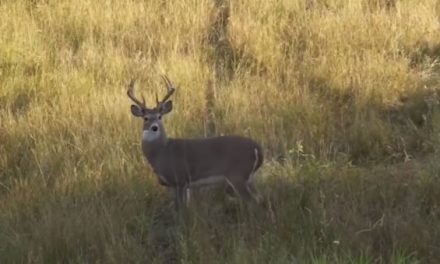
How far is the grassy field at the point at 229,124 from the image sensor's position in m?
4.86

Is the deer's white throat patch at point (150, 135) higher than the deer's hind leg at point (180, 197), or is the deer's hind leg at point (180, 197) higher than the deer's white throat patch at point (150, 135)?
the deer's white throat patch at point (150, 135)

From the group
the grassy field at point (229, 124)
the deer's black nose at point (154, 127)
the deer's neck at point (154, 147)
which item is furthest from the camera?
the deer's neck at point (154, 147)

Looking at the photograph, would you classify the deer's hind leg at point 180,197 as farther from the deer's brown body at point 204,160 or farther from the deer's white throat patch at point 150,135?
the deer's white throat patch at point 150,135

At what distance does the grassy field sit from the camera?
4863 millimetres

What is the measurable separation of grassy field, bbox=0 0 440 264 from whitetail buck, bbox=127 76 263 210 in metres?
0.19

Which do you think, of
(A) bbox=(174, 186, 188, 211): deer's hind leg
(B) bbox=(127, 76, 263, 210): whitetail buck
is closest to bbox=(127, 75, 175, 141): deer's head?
(B) bbox=(127, 76, 263, 210): whitetail buck

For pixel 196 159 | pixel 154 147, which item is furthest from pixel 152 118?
pixel 196 159

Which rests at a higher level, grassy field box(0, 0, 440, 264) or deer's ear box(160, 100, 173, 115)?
deer's ear box(160, 100, 173, 115)

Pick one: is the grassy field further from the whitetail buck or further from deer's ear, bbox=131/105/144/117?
deer's ear, bbox=131/105/144/117

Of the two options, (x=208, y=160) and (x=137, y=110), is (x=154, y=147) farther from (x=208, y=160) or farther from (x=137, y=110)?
(x=208, y=160)

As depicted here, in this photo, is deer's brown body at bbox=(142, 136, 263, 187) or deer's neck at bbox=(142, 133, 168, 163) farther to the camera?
deer's neck at bbox=(142, 133, 168, 163)

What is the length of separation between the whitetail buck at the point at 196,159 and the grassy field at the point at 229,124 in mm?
192

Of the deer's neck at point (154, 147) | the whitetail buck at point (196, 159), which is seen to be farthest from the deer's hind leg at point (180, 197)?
the deer's neck at point (154, 147)

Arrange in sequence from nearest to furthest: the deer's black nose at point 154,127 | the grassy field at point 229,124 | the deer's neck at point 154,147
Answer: the grassy field at point 229,124
the deer's black nose at point 154,127
the deer's neck at point 154,147
